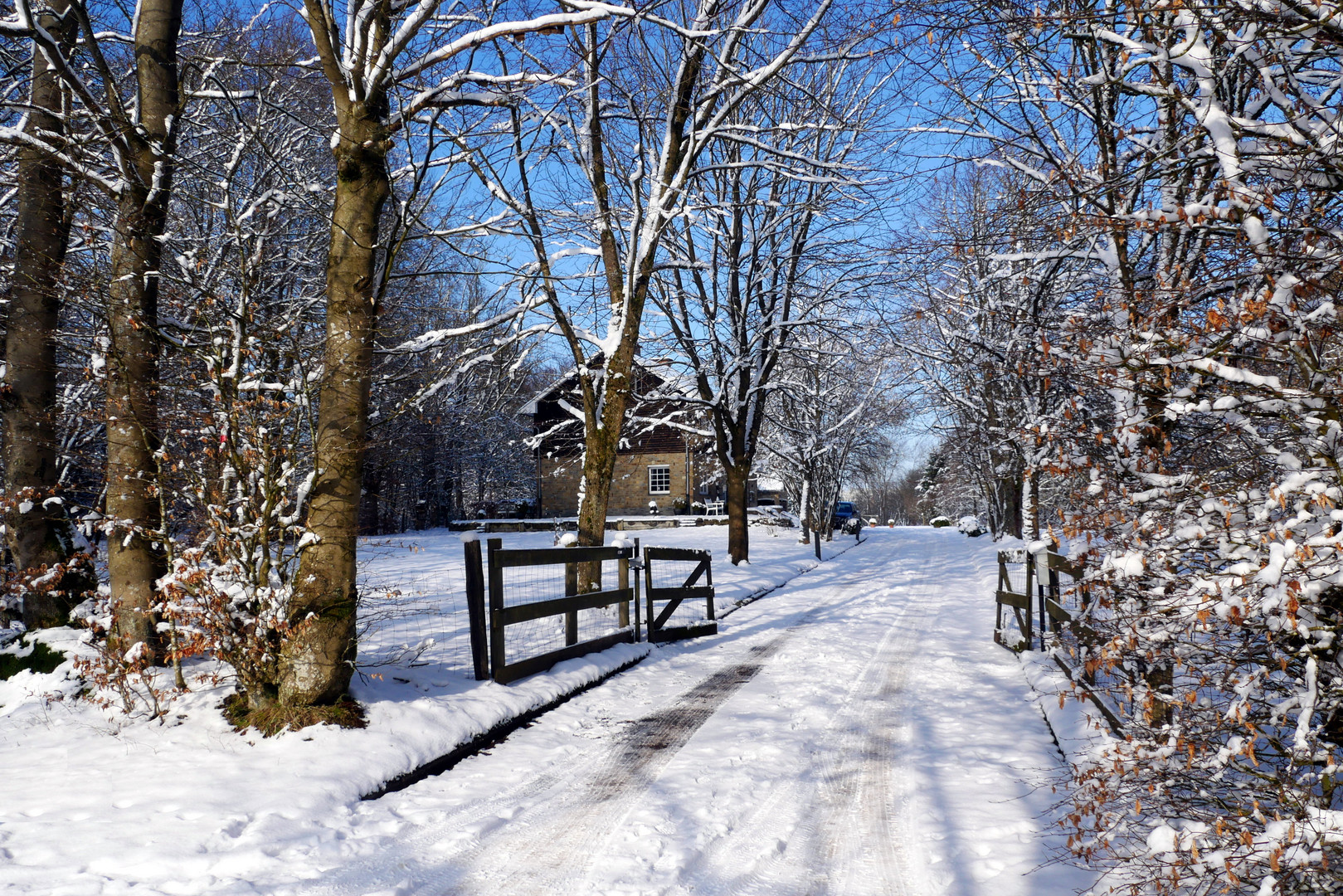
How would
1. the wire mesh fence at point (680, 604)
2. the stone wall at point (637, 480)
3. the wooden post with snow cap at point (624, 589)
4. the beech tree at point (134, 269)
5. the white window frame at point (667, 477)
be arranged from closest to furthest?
the beech tree at point (134, 269), the wooden post with snow cap at point (624, 589), the wire mesh fence at point (680, 604), the stone wall at point (637, 480), the white window frame at point (667, 477)

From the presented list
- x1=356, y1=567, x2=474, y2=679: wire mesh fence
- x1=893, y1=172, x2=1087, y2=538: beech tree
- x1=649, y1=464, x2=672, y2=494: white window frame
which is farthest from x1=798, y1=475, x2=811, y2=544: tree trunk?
x1=356, y1=567, x2=474, y2=679: wire mesh fence

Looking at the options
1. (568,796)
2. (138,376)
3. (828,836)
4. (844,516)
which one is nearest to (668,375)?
(138,376)

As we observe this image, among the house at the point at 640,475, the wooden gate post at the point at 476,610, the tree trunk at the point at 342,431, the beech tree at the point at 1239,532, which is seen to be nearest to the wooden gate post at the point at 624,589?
the wooden gate post at the point at 476,610

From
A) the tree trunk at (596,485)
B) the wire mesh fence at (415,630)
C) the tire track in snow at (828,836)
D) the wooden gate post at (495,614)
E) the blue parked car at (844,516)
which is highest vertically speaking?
the tree trunk at (596,485)

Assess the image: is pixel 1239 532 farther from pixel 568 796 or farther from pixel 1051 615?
pixel 1051 615

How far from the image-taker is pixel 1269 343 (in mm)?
2830

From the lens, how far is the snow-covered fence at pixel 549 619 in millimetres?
6797

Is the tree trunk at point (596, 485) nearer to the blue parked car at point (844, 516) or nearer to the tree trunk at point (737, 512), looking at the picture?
the tree trunk at point (737, 512)

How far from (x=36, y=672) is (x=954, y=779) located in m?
7.04

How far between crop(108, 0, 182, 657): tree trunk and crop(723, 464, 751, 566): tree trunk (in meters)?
14.3

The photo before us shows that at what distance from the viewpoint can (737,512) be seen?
20.0m

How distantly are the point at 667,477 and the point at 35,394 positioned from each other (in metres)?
36.8

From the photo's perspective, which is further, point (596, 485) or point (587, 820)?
point (596, 485)

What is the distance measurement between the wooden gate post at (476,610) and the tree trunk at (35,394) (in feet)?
11.8
